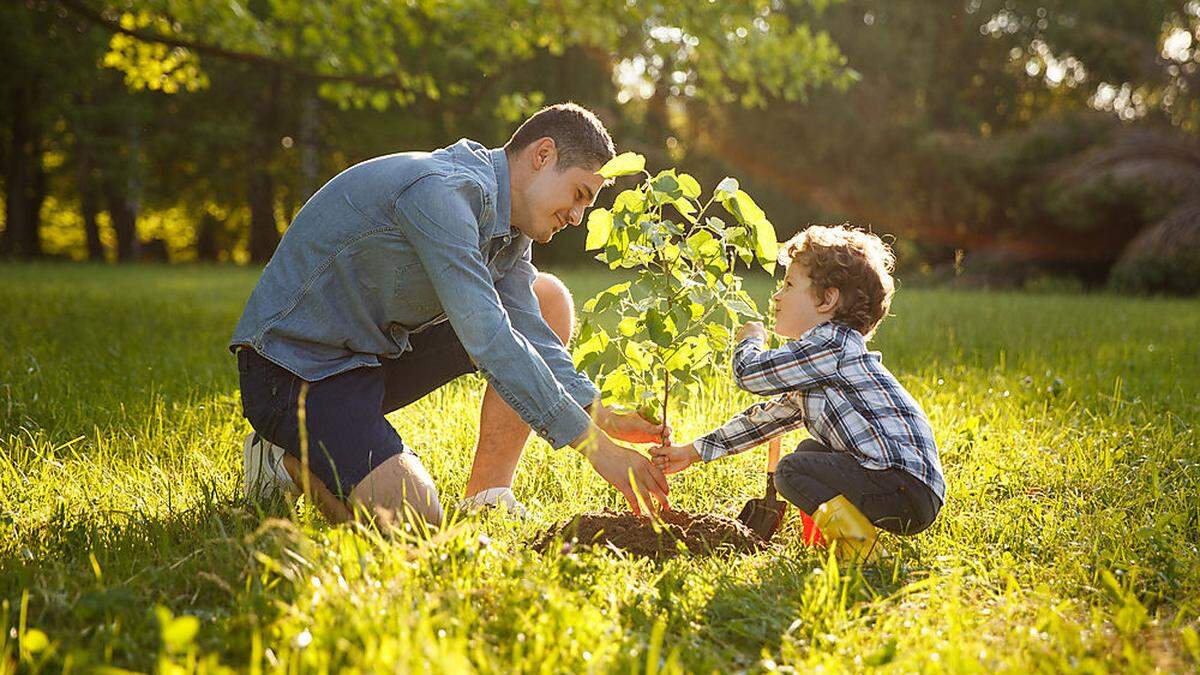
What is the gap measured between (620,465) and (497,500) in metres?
0.75

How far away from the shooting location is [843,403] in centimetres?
293

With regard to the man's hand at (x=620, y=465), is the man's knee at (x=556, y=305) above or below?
above

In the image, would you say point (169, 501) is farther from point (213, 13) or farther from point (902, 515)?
point (213, 13)

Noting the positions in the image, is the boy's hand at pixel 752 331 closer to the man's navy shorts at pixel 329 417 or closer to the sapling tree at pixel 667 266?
the sapling tree at pixel 667 266

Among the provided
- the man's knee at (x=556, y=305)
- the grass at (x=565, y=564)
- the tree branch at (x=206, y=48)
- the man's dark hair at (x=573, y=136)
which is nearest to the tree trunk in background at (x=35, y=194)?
the tree branch at (x=206, y=48)

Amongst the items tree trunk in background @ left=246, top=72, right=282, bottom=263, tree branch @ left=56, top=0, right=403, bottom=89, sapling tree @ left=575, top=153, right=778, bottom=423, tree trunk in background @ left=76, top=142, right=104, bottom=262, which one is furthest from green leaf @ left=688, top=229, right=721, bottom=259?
tree trunk in background @ left=76, top=142, right=104, bottom=262

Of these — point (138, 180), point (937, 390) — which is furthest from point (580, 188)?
point (138, 180)

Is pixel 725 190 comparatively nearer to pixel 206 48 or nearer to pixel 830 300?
pixel 830 300

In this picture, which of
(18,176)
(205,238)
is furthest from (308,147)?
(205,238)

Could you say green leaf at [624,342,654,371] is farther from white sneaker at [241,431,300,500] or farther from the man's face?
white sneaker at [241,431,300,500]

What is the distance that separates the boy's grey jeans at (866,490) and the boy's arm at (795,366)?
0.23 metres

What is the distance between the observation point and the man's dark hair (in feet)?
9.80

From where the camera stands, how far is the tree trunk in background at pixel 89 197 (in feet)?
75.5

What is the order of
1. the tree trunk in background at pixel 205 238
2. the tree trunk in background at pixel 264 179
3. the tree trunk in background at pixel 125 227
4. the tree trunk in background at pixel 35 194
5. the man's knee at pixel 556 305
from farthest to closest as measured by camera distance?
the tree trunk in background at pixel 205 238 → the tree trunk in background at pixel 125 227 → the tree trunk in background at pixel 35 194 → the tree trunk in background at pixel 264 179 → the man's knee at pixel 556 305
